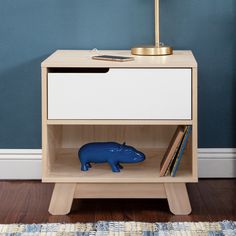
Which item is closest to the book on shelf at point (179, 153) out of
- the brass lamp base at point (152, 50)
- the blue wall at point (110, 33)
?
the brass lamp base at point (152, 50)

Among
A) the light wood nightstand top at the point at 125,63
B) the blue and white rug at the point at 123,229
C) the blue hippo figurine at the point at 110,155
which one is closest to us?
the blue and white rug at the point at 123,229

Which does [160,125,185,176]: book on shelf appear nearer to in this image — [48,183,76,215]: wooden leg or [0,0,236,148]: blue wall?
[48,183,76,215]: wooden leg

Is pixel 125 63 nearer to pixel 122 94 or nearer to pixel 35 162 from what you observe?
pixel 122 94

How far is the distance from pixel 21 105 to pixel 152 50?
24.0 inches

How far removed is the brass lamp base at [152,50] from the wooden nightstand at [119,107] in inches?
4.0

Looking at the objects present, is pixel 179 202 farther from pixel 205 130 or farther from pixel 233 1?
pixel 233 1

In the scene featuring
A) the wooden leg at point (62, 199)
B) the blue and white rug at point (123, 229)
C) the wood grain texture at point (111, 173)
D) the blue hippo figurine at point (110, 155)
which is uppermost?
the blue hippo figurine at point (110, 155)

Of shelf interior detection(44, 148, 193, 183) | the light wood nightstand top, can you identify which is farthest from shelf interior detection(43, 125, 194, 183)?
the light wood nightstand top

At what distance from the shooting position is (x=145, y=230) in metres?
2.05

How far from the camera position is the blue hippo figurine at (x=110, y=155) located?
2.28 metres

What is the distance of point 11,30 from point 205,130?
0.87 meters

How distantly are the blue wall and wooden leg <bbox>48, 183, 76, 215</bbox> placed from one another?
0.50m

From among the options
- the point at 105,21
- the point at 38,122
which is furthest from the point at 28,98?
the point at 105,21

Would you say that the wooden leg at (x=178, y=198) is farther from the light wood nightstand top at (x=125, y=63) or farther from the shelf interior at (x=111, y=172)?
the light wood nightstand top at (x=125, y=63)
